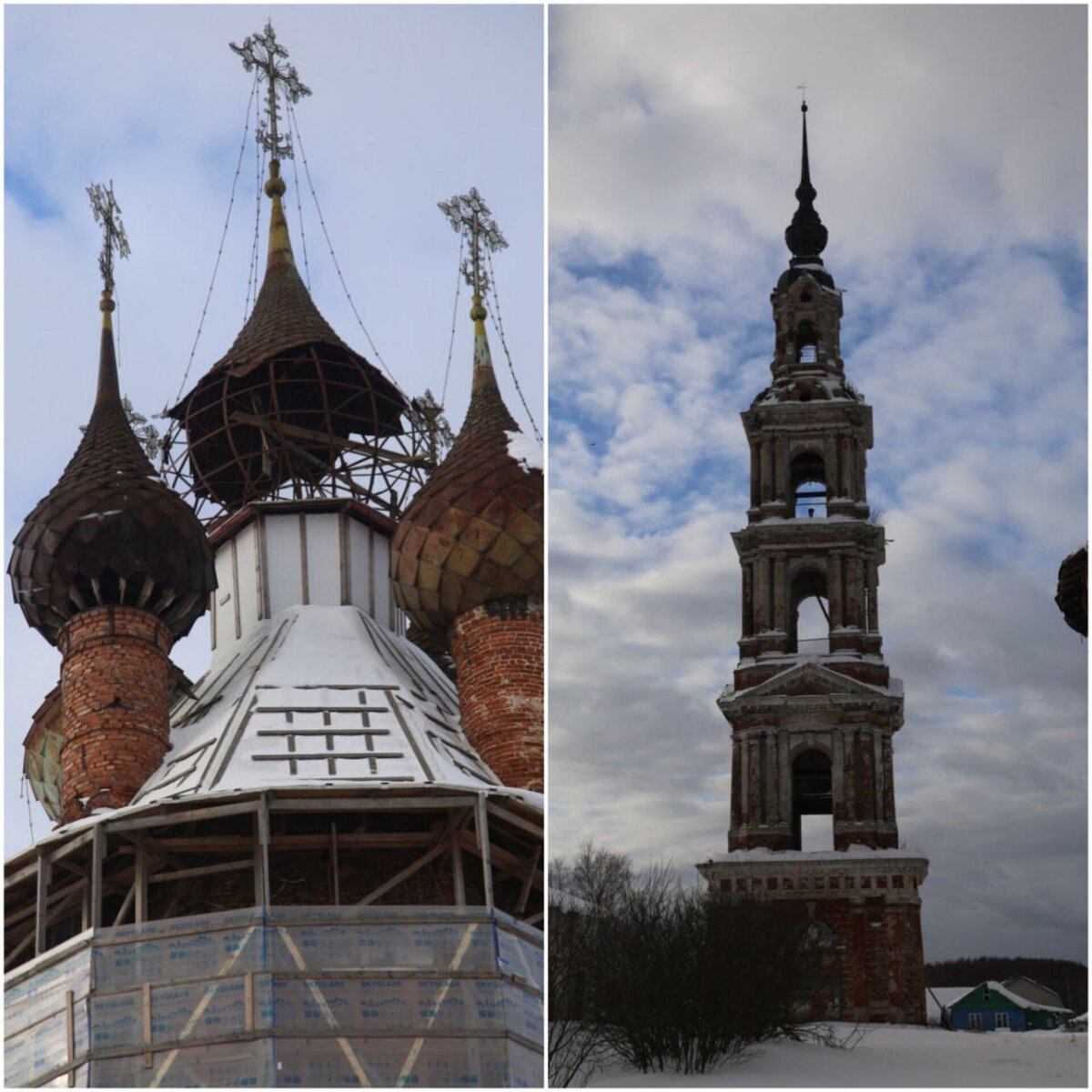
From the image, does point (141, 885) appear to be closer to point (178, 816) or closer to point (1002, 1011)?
point (178, 816)

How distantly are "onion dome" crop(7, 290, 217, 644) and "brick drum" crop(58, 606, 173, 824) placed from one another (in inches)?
9.1

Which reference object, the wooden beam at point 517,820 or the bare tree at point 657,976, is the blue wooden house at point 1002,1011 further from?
the wooden beam at point 517,820

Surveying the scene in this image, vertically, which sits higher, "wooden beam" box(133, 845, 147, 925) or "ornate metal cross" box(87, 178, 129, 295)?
"ornate metal cross" box(87, 178, 129, 295)

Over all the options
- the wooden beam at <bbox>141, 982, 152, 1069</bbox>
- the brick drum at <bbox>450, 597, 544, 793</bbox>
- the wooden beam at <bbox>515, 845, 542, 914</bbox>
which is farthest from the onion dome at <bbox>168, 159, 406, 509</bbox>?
the wooden beam at <bbox>141, 982, 152, 1069</bbox>

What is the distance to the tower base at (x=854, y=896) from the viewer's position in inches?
1033

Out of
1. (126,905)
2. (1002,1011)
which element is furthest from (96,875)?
(1002,1011)

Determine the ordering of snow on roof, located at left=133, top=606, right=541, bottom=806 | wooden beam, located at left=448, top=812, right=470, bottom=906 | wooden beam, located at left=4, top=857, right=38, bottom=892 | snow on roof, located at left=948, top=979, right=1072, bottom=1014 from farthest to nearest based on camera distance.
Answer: snow on roof, located at left=948, top=979, right=1072, bottom=1014
snow on roof, located at left=133, top=606, right=541, bottom=806
wooden beam, located at left=448, top=812, right=470, bottom=906
wooden beam, located at left=4, top=857, right=38, bottom=892

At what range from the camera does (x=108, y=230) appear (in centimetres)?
1544

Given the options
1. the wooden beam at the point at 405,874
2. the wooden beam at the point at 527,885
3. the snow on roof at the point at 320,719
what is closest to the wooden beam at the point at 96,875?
the snow on roof at the point at 320,719

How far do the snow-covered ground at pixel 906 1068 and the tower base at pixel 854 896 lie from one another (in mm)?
10242

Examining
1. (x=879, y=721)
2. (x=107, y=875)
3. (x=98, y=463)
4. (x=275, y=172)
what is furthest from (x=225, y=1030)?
(x=879, y=721)

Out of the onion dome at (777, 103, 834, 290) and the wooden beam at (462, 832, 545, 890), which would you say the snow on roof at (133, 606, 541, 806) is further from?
the onion dome at (777, 103, 834, 290)

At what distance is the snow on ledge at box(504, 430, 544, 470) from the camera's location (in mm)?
18359

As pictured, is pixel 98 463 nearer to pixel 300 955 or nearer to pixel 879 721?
pixel 300 955
